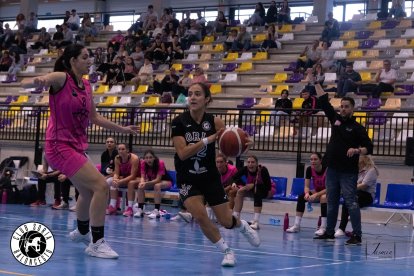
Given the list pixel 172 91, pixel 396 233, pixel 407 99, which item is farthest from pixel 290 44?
pixel 396 233

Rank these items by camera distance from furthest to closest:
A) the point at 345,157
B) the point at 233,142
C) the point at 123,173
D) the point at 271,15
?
1. the point at 271,15
2. the point at 123,173
3. the point at 345,157
4. the point at 233,142

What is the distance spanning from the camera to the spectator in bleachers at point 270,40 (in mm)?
25938

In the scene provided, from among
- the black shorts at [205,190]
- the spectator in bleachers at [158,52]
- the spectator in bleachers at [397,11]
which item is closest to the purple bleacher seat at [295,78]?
the spectator in bleachers at [397,11]

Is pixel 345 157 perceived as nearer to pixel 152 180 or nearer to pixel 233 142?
pixel 233 142

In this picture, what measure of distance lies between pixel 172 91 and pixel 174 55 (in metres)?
4.21

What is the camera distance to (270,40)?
26.0 meters

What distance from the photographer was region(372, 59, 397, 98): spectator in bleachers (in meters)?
20.5

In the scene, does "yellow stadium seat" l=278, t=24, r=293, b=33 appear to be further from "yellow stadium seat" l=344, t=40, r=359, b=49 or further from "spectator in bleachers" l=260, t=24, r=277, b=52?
"yellow stadium seat" l=344, t=40, r=359, b=49

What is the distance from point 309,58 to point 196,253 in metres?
14.4

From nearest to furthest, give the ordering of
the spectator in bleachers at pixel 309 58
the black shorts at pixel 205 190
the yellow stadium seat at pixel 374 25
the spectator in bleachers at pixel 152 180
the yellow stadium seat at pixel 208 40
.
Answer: the black shorts at pixel 205 190, the spectator in bleachers at pixel 152 180, the spectator in bleachers at pixel 309 58, the yellow stadium seat at pixel 374 25, the yellow stadium seat at pixel 208 40

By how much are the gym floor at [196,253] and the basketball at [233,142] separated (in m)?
1.22

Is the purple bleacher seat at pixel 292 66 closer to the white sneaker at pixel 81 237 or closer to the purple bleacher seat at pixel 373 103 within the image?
the purple bleacher seat at pixel 373 103

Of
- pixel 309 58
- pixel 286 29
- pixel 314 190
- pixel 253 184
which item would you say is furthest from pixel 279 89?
pixel 314 190

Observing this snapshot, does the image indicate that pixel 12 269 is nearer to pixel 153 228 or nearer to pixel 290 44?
pixel 153 228
